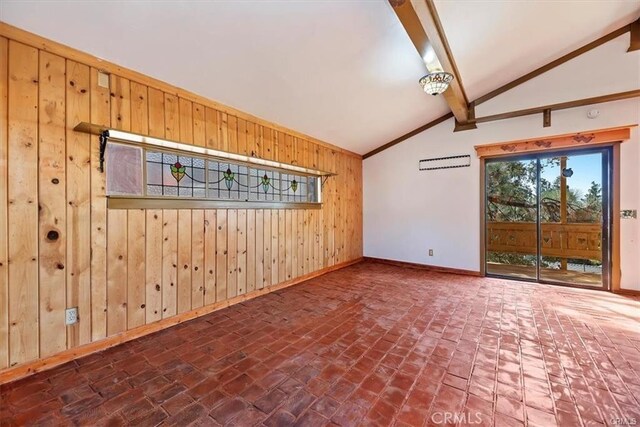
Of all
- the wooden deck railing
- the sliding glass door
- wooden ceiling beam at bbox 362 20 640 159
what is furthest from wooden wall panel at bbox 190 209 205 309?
the wooden deck railing

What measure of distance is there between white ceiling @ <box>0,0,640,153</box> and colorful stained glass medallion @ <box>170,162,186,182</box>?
0.81 m

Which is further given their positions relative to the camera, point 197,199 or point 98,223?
point 197,199

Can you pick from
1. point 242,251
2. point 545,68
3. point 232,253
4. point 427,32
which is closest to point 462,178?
point 545,68

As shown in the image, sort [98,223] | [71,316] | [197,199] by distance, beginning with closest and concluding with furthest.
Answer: [71,316] → [98,223] → [197,199]

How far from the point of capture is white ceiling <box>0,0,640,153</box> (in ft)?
6.15

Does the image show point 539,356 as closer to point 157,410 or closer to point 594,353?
point 594,353

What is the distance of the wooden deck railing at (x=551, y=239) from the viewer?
3.94m

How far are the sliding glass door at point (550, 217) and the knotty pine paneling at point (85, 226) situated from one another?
4313mm

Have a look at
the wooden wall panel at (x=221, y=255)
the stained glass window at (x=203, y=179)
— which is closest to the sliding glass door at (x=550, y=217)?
the stained glass window at (x=203, y=179)

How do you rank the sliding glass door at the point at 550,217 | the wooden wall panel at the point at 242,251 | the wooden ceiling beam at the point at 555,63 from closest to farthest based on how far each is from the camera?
the wooden wall panel at the point at 242,251, the wooden ceiling beam at the point at 555,63, the sliding glass door at the point at 550,217

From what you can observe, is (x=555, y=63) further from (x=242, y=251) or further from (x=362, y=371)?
(x=242, y=251)

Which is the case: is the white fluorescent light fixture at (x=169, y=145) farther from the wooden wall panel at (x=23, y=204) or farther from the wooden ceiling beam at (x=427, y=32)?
the wooden ceiling beam at (x=427, y=32)

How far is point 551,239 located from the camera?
4.21 m

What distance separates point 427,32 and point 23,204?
3.47 meters
